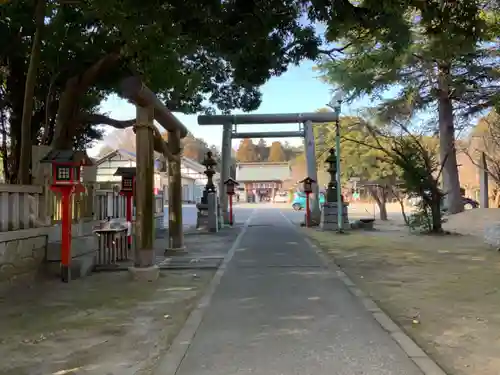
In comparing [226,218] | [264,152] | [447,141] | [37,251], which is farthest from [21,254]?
[264,152]

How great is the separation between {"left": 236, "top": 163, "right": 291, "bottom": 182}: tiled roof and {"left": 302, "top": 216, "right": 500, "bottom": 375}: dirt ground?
5755 centimetres

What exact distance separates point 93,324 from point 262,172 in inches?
2695

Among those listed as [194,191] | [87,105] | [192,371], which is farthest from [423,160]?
[194,191]

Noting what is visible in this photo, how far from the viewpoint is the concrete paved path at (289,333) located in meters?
4.59

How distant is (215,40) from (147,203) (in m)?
3.16

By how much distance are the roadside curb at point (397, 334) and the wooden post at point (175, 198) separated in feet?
15.9

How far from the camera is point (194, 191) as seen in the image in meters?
60.5

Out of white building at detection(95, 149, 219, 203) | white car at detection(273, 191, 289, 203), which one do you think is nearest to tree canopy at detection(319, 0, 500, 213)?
white building at detection(95, 149, 219, 203)

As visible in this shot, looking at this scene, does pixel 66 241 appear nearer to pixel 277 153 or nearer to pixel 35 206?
pixel 35 206

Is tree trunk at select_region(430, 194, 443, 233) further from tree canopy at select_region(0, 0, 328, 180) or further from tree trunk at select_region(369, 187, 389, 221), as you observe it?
tree trunk at select_region(369, 187, 389, 221)

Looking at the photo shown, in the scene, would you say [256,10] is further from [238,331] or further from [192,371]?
[192,371]

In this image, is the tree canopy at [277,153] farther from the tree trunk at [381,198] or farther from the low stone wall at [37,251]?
the low stone wall at [37,251]

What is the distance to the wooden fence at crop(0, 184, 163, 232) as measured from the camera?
26.6 ft

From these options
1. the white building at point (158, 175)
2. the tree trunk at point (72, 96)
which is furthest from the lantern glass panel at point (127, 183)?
the white building at point (158, 175)
